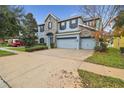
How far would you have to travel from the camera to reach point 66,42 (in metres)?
18.8

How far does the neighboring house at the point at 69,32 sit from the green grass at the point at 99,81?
10.6 metres

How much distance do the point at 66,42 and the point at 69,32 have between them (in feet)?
5.33

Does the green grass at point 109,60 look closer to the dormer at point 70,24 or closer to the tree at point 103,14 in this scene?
the tree at point 103,14

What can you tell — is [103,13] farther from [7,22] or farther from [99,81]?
[99,81]

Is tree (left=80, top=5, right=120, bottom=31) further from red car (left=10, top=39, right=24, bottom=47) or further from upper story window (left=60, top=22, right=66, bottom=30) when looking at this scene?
red car (left=10, top=39, right=24, bottom=47)

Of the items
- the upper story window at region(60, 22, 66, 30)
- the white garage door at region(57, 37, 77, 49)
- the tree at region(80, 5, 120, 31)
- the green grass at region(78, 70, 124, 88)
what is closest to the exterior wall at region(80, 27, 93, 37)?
the white garage door at region(57, 37, 77, 49)

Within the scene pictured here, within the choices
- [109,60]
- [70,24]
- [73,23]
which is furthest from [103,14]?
[109,60]

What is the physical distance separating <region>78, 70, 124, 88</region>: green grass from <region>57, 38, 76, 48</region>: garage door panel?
12588 mm

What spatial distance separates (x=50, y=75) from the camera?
5.52 metres

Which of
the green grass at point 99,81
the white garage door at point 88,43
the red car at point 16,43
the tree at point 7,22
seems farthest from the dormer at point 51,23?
the green grass at point 99,81

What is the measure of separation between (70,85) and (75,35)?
44.3ft
